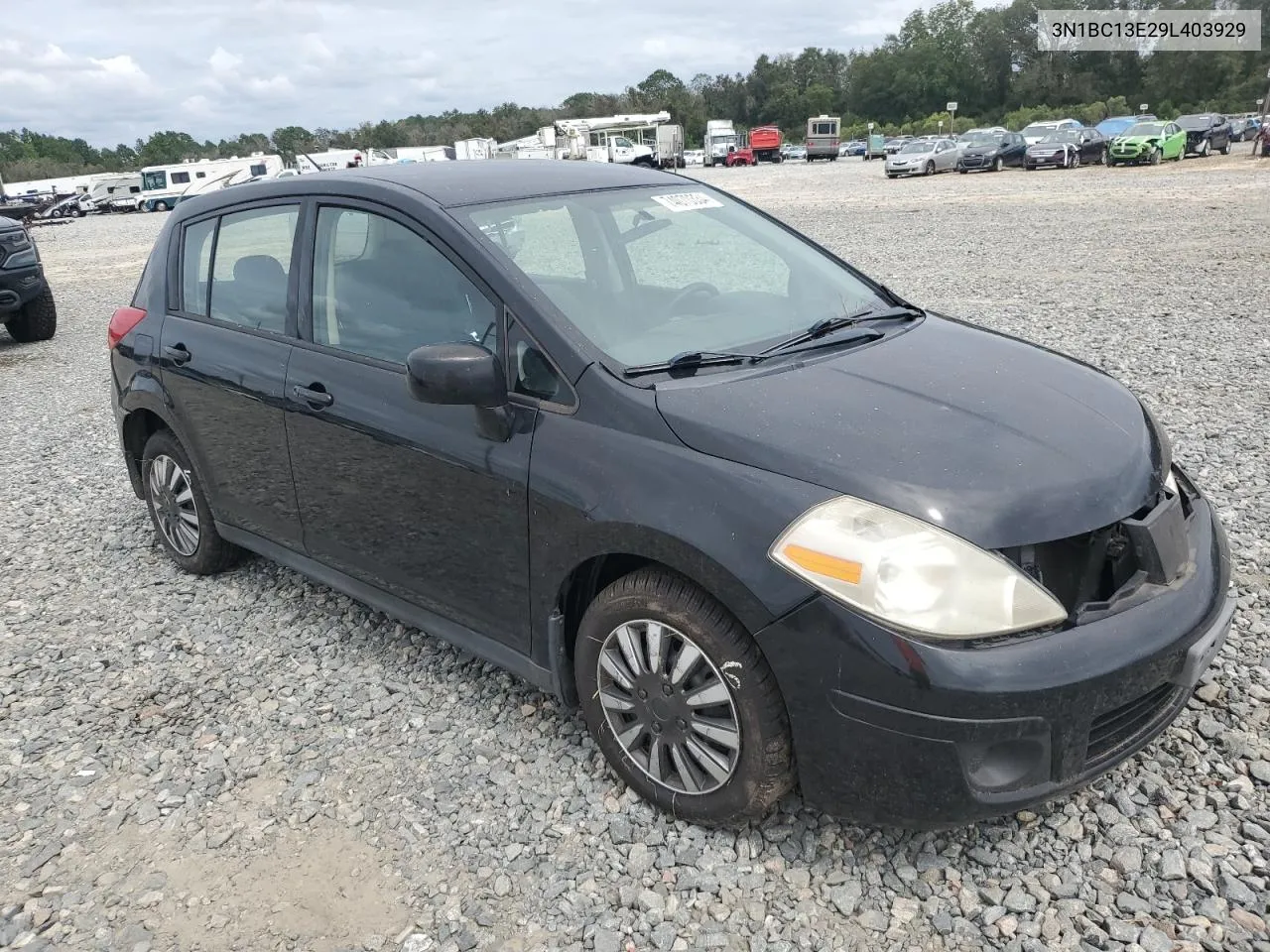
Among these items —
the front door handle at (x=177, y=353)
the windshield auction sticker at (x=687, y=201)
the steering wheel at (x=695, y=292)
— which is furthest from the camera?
the front door handle at (x=177, y=353)

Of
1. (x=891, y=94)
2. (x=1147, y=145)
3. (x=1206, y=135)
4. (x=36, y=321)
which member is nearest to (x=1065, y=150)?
(x=1147, y=145)

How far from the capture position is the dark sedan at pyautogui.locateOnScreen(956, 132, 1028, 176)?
33.3 metres

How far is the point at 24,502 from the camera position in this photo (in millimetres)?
5922

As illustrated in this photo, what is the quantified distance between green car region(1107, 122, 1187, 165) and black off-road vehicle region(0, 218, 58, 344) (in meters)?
31.6

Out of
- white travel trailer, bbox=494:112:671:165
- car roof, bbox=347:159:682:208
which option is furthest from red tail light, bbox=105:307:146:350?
white travel trailer, bbox=494:112:671:165

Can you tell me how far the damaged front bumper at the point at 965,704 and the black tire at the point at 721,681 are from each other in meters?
0.07

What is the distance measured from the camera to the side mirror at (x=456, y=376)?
271cm

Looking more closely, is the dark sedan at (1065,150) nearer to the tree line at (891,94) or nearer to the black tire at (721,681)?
the black tire at (721,681)

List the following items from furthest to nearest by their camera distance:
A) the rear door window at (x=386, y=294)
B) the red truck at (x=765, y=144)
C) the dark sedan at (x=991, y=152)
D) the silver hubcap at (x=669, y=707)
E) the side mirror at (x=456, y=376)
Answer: the red truck at (x=765, y=144)
the dark sedan at (x=991, y=152)
the rear door window at (x=386, y=294)
the side mirror at (x=456, y=376)
the silver hubcap at (x=669, y=707)

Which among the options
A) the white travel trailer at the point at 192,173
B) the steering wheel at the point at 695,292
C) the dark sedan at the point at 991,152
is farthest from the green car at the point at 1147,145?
the white travel trailer at the point at 192,173

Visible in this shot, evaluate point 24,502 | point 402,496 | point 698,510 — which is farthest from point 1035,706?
point 24,502

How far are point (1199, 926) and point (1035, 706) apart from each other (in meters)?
0.70

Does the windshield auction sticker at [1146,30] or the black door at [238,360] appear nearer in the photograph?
the black door at [238,360]

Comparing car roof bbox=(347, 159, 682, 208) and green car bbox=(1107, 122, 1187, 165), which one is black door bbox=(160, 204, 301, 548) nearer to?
car roof bbox=(347, 159, 682, 208)
